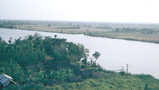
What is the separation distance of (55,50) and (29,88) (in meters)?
6.45

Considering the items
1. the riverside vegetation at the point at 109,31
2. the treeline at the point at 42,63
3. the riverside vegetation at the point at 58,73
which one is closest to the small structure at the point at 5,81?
the riverside vegetation at the point at 58,73

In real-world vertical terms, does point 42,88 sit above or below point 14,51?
below

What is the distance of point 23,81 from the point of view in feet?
33.1

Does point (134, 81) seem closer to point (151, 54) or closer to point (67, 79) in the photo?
point (67, 79)

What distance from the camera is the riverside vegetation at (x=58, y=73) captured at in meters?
9.88

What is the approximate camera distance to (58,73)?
426 inches

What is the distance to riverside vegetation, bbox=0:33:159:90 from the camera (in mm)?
9883

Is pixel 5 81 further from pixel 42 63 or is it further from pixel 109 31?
pixel 109 31

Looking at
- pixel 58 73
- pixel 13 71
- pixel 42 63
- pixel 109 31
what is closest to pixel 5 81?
pixel 13 71

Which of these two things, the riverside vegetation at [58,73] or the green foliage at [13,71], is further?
the green foliage at [13,71]

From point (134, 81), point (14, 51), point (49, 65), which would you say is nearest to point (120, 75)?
point (134, 81)

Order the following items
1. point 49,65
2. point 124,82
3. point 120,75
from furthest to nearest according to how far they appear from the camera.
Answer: point 49,65 < point 120,75 < point 124,82

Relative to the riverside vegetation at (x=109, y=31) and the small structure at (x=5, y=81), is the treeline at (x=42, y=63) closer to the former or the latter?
the small structure at (x=5, y=81)

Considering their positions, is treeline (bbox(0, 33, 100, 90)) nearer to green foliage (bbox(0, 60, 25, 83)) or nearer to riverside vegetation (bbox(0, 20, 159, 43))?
green foliage (bbox(0, 60, 25, 83))
